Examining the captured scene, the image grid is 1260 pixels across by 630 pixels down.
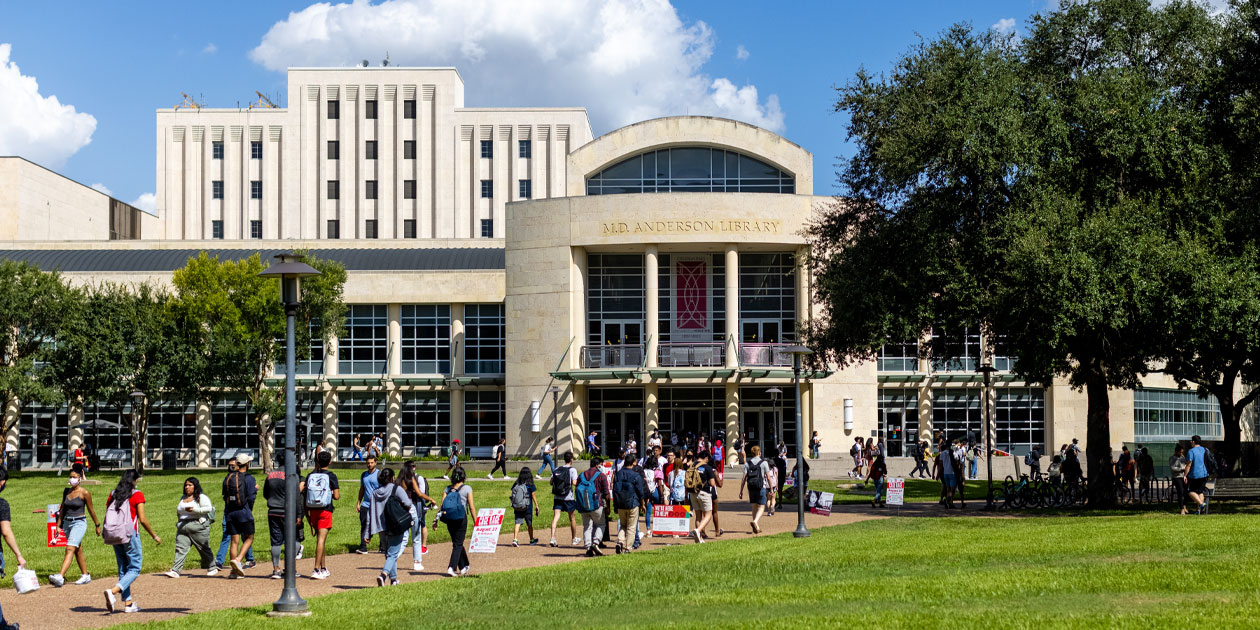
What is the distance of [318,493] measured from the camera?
58.0ft

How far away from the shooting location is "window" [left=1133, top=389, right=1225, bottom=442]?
6238cm

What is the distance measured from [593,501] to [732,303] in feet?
104

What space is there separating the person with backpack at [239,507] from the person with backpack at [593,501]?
544 cm

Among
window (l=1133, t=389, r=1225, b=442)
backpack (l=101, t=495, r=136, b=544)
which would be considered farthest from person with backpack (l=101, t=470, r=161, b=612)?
window (l=1133, t=389, r=1225, b=442)

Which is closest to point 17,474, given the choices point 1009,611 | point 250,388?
point 250,388

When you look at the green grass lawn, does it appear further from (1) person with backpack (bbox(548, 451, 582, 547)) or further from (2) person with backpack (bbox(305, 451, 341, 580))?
(1) person with backpack (bbox(548, 451, 582, 547))

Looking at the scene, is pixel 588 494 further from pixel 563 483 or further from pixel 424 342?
pixel 424 342

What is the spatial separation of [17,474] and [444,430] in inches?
711

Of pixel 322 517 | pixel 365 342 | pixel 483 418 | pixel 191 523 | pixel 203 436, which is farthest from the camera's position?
pixel 203 436

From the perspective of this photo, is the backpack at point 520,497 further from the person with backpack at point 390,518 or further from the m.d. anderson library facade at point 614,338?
the m.d. anderson library facade at point 614,338

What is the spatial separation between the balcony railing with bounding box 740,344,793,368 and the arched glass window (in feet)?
24.8

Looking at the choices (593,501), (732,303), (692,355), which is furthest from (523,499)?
(732,303)

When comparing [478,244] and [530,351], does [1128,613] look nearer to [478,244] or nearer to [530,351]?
[530,351]

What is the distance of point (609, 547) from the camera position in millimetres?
22531
